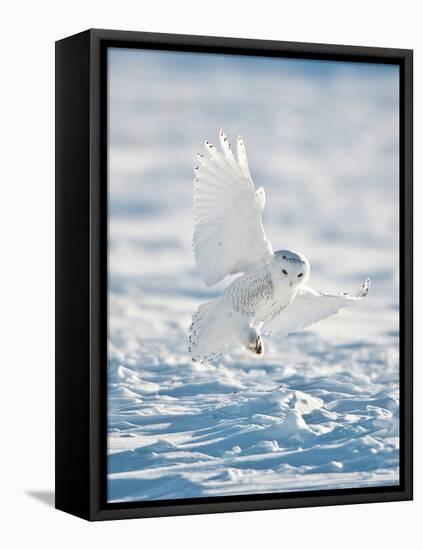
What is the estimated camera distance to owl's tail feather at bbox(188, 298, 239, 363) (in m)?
6.97

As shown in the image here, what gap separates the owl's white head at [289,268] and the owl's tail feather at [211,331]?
281mm

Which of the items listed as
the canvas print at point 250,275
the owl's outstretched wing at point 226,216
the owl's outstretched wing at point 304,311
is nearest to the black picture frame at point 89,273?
the canvas print at point 250,275

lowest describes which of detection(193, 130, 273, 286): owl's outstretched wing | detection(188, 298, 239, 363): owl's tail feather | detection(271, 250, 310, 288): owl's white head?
detection(188, 298, 239, 363): owl's tail feather

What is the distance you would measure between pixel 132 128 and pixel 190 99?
0.32 metres

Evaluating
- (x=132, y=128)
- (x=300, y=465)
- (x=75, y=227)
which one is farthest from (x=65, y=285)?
(x=300, y=465)

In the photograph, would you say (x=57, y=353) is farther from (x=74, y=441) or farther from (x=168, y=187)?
(x=168, y=187)

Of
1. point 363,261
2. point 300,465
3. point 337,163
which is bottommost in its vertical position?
point 300,465

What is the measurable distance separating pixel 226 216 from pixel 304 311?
604 millimetres

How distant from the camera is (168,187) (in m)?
6.89

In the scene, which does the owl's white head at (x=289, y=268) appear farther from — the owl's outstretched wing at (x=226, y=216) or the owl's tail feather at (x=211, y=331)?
the owl's tail feather at (x=211, y=331)

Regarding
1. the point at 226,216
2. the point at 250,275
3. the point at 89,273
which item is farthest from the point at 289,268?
the point at 89,273

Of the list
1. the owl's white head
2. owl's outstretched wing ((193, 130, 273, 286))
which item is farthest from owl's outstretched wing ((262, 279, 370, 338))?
owl's outstretched wing ((193, 130, 273, 286))

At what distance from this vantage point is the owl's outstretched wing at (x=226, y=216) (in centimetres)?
693

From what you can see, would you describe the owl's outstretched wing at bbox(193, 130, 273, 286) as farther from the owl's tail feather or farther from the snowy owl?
the owl's tail feather
